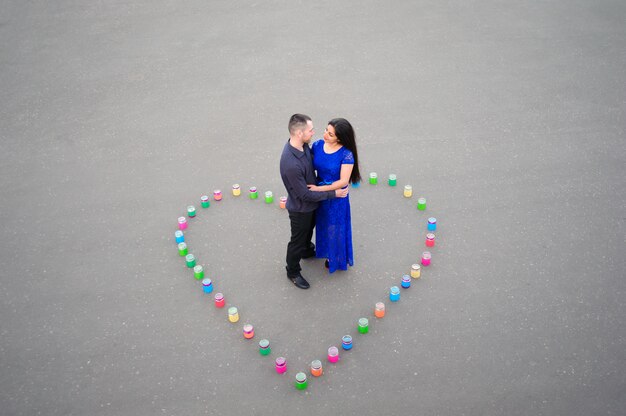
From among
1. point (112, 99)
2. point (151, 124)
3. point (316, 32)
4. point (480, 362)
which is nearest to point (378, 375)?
point (480, 362)

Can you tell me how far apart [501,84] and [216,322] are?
623cm

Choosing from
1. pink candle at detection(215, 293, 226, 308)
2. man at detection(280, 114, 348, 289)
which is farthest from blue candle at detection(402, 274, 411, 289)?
pink candle at detection(215, 293, 226, 308)

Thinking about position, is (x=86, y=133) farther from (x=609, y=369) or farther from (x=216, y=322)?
(x=609, y=369)

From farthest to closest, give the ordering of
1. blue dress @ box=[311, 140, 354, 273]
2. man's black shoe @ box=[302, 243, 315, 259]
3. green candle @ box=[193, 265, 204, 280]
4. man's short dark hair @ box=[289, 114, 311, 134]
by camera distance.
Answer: man's black shoe @ box=[302, 243, 315, 259]
green candle @ box=[193, 265, 204, 280]
blue dress @ box=[311, 140, 354, 273]
man's short dark hair @ box=[289, 114, 311, 134]

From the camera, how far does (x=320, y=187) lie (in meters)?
4.86

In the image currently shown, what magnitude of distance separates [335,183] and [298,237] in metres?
0.68

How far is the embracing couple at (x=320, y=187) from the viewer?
4.55 meters

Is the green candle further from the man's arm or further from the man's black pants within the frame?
the man's arm

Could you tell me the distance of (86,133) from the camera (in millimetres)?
7809

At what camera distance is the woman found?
4594mm

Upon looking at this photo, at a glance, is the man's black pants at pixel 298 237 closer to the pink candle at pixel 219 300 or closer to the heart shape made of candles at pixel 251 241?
the heart shape made of candles at pixel 251 241

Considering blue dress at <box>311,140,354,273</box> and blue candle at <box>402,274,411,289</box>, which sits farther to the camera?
blue candle at <box>402,274,411,289</box>

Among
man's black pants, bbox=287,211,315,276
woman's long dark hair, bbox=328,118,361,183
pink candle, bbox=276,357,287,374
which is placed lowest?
pink candle, bbox=276,357,287,374

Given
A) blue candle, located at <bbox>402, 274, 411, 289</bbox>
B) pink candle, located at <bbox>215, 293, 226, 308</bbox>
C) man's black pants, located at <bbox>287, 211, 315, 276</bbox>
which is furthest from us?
blue candle, located at <bbox>402, 274, 411, 289</bbox>
